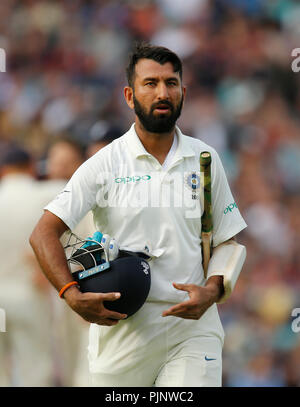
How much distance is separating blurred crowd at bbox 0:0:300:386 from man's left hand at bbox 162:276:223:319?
10.1 ft

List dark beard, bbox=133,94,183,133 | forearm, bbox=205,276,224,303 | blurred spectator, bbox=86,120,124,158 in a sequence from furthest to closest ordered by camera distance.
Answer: blurred spectator, bbox=86,120,124,158 < dark beard, bbox=133,94,183,133 < forearm, bbox=205,276,224,303

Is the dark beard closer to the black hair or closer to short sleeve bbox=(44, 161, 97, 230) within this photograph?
the black hair

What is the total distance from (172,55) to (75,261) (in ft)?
3.18

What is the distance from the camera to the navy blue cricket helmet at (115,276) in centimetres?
267

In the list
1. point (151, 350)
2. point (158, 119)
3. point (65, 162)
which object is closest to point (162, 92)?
point (158, 119)

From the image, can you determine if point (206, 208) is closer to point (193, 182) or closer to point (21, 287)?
point (193, 182)

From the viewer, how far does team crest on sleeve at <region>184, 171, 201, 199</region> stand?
9.77ft

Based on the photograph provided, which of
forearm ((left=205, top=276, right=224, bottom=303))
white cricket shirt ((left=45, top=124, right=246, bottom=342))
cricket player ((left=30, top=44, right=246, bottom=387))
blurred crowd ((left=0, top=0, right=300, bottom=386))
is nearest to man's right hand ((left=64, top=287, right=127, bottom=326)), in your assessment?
cricket player ((left=30, top=44, right=246, bottom=387))

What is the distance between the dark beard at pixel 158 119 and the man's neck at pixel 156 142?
4 centimetres

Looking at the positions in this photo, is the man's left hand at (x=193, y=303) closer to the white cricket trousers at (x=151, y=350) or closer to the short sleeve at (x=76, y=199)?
the white cricket trousers at (x=151, y=350)

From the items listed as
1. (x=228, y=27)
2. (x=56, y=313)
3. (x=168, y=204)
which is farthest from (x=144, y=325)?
(x=228, y=27)

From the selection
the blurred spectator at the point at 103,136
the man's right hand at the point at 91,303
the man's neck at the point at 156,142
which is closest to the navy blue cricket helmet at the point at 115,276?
the man's right hand at the point at 91,303

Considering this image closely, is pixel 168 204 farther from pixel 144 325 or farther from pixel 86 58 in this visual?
pixel 86 58

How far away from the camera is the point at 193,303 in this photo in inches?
105
